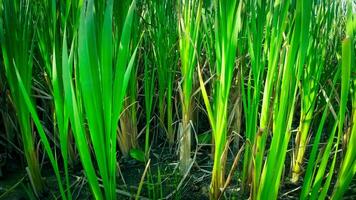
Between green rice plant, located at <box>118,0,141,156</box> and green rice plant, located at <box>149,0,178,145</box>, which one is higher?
green rice plant, located at <box>149,0,178,145</box>

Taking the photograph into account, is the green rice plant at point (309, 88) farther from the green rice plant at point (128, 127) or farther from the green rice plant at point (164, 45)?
the green rice plant at point (128, 127)

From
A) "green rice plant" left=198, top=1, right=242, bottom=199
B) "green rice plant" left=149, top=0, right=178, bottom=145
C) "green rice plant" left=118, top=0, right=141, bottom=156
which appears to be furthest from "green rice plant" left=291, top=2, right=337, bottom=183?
"green rice plant" left=118, top=0, right=141, bottom=156

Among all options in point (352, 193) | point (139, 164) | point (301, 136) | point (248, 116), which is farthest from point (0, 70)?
point (352, 193)

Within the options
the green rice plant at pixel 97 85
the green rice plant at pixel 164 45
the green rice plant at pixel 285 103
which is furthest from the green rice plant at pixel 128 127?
the green rice plant at pixel 285 103

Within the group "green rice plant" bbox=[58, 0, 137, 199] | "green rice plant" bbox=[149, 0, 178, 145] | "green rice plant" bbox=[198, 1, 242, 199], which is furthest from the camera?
"green rice plant" bbox=[149, 0, 178, 145]

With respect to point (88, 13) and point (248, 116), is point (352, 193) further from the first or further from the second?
point (88, 13)

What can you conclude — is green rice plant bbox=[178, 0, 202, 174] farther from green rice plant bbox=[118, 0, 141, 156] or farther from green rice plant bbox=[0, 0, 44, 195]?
green rice plant bbox=[0, 0, 44, 195]

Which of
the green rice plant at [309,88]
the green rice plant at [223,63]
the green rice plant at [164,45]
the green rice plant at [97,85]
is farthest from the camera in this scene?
the green rice plant at [164,45]

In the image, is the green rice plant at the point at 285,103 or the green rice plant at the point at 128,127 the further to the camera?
the green rice plant at the point at 128,127

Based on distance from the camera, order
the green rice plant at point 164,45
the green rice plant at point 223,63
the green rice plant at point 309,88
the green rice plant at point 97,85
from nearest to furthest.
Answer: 1. the green rice plant at point 97,85
2. the green rice plant at point 223,63
3. the green rice plant at point 309,88
4. the green rice plant at point 164,45

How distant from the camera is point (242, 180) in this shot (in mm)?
874

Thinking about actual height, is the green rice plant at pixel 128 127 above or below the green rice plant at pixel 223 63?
below

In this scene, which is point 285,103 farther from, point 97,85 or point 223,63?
point 97,85

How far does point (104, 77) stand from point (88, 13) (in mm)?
110
